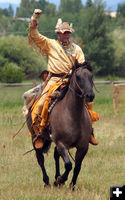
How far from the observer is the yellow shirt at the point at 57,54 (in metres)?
8.73

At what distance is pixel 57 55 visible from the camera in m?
8.76

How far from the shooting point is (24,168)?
10195 mm

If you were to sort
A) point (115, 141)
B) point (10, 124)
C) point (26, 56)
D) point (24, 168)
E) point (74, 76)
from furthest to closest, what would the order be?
point (26, 56)
point (10, 124)
point (115, 141)
point (24, 168)
point (74, 76)

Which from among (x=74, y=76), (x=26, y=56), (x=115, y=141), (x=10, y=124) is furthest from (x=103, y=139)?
(x=26, y=56)

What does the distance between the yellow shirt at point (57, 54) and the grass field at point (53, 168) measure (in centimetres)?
203

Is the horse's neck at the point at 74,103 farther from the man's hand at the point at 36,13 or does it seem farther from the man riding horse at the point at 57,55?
the man's hand at the point at 36,13

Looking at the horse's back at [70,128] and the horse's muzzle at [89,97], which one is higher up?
the horse's muzzle at [89,97]

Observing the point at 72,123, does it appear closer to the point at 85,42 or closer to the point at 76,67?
the point at 76,67

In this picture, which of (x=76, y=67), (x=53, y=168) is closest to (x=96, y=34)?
(x=53, y=168)

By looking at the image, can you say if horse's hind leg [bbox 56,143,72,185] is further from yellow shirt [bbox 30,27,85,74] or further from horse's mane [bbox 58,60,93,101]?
yellow shirt [bbox 30,27,85,74]

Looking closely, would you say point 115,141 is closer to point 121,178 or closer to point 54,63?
point 121,178

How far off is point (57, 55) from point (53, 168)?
2640mm

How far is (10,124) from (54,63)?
7662 mm

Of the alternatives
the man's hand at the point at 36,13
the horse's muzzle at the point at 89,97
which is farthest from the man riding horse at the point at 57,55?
the horse's muzzle at the point at 89,97
